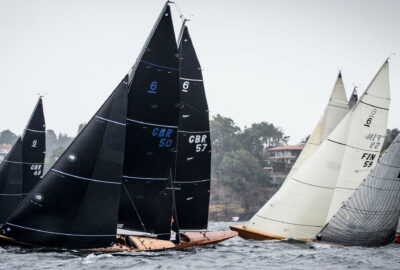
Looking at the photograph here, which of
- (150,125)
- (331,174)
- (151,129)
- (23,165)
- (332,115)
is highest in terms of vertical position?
(332,115)

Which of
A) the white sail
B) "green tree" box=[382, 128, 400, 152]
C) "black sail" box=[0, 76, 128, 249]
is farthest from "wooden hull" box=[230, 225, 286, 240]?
"green tree" box=[382, 128, 400, 152]

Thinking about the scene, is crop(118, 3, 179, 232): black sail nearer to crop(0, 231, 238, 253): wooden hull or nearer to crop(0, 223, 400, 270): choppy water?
crop(0, 231, 238, 253): wooden hull

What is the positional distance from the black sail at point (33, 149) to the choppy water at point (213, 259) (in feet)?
31.7

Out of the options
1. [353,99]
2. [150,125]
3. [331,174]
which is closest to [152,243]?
[150,125]

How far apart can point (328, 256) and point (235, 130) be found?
96935mm

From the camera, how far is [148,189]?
22.4 meters

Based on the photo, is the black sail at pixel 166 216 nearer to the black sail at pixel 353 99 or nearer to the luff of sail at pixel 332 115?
the luff of sail at pixel 332 115

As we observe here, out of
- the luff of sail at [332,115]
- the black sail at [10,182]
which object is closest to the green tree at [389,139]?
the luff of sail at [332,115]

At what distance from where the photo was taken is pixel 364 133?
94.6 ft

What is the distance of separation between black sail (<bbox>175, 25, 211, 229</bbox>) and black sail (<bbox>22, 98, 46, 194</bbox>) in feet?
29.7

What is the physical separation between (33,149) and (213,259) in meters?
14.3

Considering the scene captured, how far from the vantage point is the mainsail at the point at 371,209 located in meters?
24.3

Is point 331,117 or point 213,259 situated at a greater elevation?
point 331,117

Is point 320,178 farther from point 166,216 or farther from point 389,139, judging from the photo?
point 389,139
